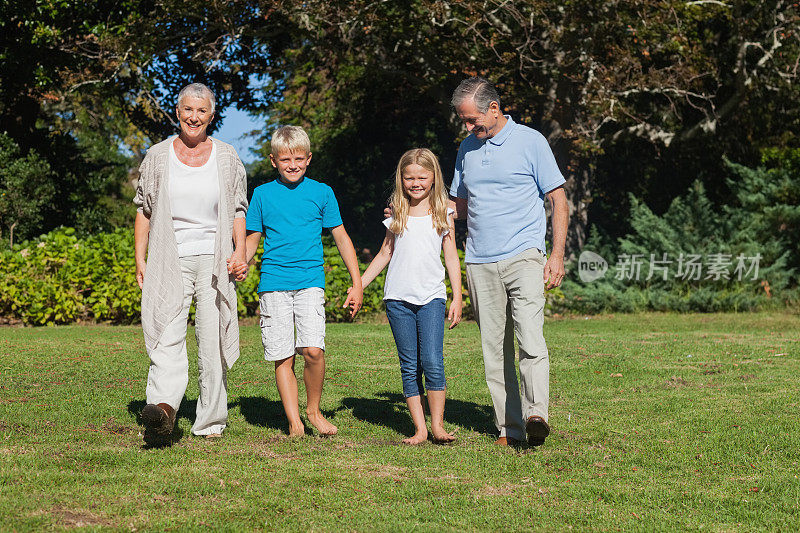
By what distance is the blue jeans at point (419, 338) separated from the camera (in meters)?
5.65

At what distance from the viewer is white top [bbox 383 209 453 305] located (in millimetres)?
5613

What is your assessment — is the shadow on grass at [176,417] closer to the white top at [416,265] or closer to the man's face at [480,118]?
the white top at [416,265]

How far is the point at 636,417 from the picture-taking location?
6652 millimetres

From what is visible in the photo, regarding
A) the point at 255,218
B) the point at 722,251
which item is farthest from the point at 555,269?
the point at 722,251

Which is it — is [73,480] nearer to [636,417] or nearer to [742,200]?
[636,417]

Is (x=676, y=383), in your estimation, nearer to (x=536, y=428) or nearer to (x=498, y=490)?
(x=536, y=428)

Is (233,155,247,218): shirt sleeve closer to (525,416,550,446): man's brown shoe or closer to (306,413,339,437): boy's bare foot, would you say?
(306,413,339,437): boy's bare foot

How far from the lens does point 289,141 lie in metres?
5.57

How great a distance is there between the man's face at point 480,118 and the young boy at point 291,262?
0.98m

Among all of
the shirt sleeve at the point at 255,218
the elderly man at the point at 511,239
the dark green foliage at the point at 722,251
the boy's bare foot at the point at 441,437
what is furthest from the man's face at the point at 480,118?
the dark green foliage at the point at 722,251

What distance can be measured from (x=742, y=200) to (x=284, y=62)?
1035cm

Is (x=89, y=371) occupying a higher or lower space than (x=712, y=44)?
lower

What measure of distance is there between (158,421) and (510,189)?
2.50m

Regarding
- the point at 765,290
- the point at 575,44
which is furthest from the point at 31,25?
the point at 765,290
